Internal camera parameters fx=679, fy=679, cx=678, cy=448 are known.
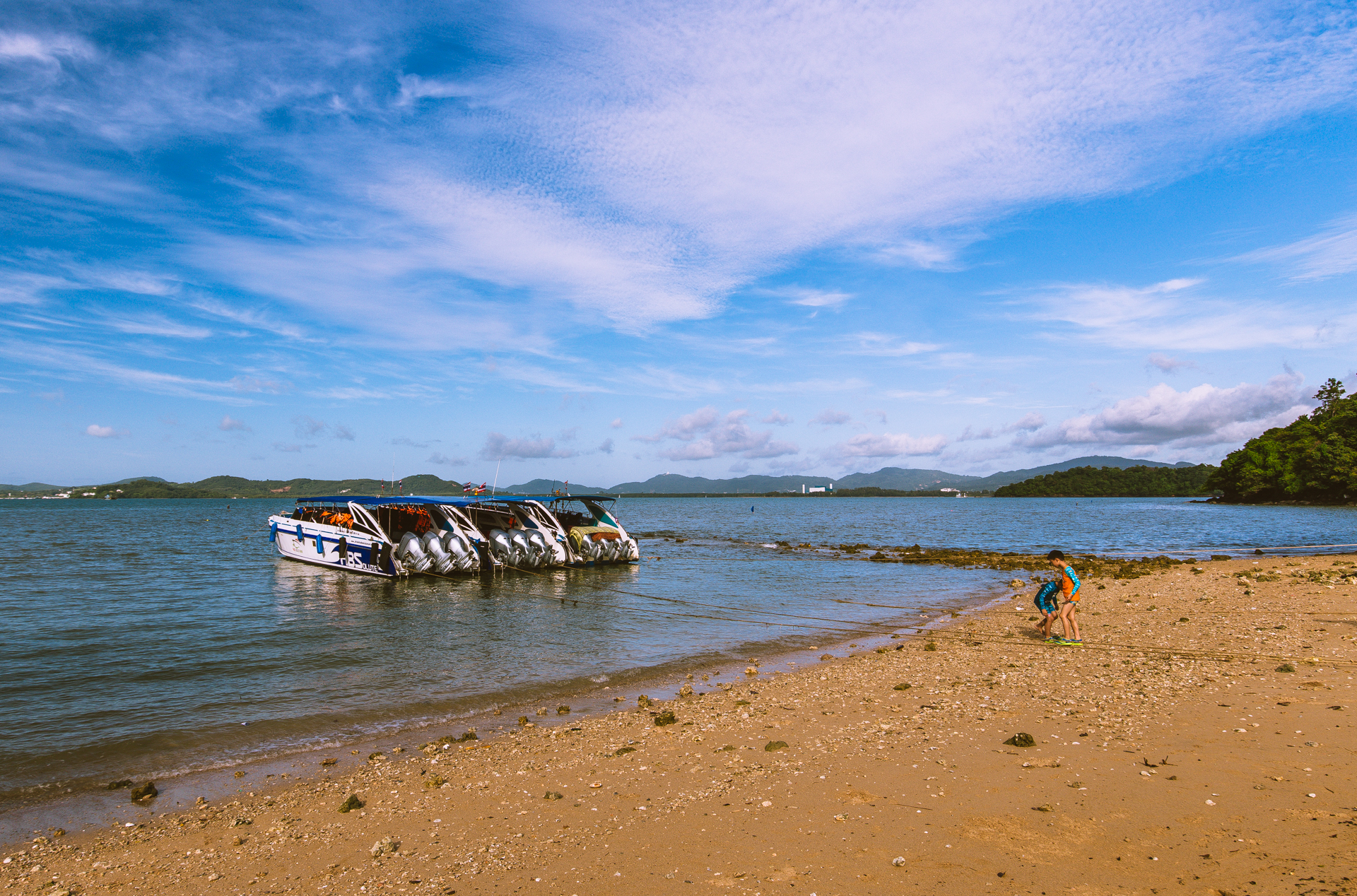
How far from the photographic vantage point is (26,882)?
5.79m

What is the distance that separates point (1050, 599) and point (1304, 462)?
131922 mm

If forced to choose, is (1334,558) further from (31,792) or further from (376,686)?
(31,792)

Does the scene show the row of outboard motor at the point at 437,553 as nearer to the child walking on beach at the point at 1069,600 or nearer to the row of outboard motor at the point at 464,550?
the row of outboard motor at the point at 464,550

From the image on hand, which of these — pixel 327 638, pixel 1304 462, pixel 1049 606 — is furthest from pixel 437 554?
pixel 1304 462

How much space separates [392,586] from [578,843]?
2451 centimetres

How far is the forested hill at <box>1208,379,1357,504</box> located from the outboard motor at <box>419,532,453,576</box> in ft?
405

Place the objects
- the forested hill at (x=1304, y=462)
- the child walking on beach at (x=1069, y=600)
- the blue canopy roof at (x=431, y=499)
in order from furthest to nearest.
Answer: the forested hill at (x=1304, y=462) < the blue canopy roof at (x=431, y=499) < the child walking on beach at (x=1069, y=600)

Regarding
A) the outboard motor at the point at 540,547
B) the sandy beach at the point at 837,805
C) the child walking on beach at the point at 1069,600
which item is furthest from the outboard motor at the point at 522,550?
the child walking on beach at the point at 1069,600

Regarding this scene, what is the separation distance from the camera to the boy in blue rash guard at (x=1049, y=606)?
15000 mm

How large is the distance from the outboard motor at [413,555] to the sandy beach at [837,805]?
20.4 metres

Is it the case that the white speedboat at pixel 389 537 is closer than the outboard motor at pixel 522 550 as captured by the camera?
Yes

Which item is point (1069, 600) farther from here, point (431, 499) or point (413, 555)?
point (431, 499)

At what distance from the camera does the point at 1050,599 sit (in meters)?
15.1

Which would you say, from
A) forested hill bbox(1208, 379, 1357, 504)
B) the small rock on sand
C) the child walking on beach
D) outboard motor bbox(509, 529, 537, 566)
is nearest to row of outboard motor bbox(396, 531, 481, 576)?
outboard motor bbox(509, 529, 537, 566)
